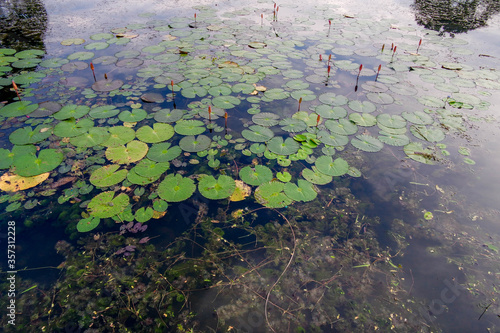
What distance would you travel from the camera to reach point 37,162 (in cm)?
375

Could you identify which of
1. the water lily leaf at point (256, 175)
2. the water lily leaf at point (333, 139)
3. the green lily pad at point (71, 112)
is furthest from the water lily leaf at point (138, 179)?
the water lily leaf at point (333, 139)

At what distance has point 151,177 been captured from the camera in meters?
3.66

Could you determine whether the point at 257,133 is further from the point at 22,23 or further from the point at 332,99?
the point at 22,23

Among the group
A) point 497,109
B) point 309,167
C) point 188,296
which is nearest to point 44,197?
point 188,296

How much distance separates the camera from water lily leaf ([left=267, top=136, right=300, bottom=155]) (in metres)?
4.19

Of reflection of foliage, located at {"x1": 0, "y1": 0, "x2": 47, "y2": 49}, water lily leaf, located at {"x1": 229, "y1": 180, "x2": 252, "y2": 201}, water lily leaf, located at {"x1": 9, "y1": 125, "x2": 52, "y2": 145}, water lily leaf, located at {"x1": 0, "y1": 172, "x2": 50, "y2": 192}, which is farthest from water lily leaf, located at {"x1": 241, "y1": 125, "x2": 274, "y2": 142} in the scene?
reflection of foliage, located at {"x1": 0, "y1": 0, "x2": 47, "y2": 49}

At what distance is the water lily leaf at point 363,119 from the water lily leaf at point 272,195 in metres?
2.26

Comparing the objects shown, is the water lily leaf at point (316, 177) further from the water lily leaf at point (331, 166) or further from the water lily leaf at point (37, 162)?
the water lily leaf at point (37, 162)

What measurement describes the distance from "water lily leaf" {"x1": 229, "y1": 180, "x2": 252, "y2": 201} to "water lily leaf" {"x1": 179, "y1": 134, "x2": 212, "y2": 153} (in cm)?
96

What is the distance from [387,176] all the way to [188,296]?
3.33 metres

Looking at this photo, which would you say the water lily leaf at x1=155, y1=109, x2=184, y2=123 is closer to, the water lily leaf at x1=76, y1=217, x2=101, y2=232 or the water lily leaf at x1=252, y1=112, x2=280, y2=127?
the water lily leaf at x1=252, y1=112, x2=280, y2=127

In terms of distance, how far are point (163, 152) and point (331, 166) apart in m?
2.69

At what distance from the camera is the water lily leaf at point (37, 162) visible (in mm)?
3640

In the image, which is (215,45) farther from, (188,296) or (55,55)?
(188,296)
